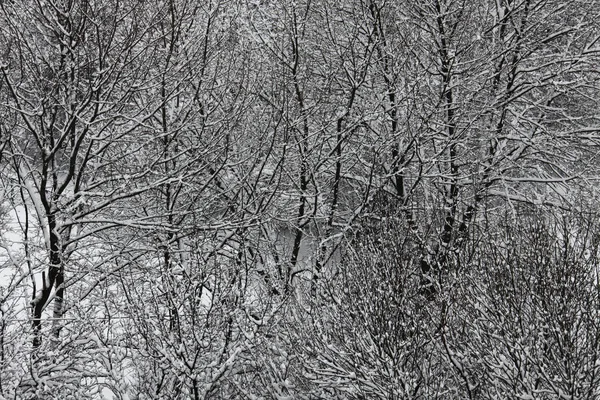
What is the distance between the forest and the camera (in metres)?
7.42

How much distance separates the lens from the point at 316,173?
35.7 ft

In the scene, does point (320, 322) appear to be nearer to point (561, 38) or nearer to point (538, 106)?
point (538, 106)

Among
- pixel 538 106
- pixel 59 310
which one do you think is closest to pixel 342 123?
pixel 538 106

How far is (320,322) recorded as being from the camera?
27.3 feet

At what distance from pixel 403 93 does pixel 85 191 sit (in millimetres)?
5953

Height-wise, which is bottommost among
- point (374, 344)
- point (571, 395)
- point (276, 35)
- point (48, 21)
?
point (571, 395)

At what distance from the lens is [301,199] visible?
10.7 m

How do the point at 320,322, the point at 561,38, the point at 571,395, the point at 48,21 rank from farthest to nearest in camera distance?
the point at 561,38, the point at 320,322, the point at 48,21, the point at 571,395

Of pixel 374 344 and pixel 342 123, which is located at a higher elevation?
pixel 342 123

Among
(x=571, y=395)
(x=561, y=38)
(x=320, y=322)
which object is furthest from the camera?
(x=561, y=38)

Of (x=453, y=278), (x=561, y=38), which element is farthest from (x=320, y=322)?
(x=561, y=38)

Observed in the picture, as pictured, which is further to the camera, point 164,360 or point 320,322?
point 320,322

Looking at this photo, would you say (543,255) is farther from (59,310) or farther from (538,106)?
(59,310)

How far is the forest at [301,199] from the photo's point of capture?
7.42 meters
